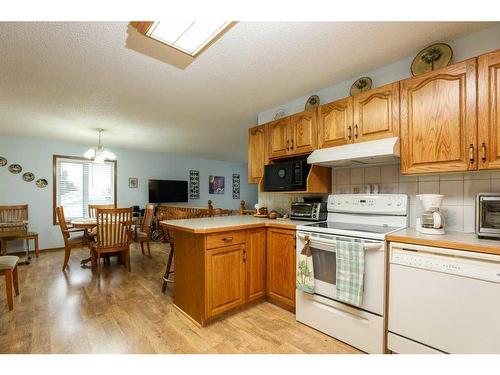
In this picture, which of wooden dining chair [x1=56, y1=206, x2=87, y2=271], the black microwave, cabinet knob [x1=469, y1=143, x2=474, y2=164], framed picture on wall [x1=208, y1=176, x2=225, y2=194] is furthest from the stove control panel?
framed picture on wall [x1=208, y1=176, x2=225, y2=194]

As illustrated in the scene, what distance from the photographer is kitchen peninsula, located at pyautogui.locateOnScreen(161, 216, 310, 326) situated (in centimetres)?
190

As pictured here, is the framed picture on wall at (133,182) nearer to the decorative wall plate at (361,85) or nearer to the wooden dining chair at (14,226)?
the wooden dining chair at (14,226)

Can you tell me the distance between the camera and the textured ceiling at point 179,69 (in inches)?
61.5

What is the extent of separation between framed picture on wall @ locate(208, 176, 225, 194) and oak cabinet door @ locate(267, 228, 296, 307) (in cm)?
549

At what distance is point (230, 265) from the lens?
2.03 m

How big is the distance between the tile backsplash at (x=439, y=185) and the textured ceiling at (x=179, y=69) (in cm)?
96

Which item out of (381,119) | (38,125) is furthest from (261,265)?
(38,125)

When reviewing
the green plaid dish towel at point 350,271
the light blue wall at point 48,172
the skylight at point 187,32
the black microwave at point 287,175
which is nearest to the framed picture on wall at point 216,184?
the light blue wall at point 48,172

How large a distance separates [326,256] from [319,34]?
1601mm

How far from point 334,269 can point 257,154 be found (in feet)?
5.22

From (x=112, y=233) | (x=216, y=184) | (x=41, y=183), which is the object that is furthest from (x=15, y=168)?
(x=216, y=184)

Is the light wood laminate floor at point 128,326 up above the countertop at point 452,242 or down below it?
below
